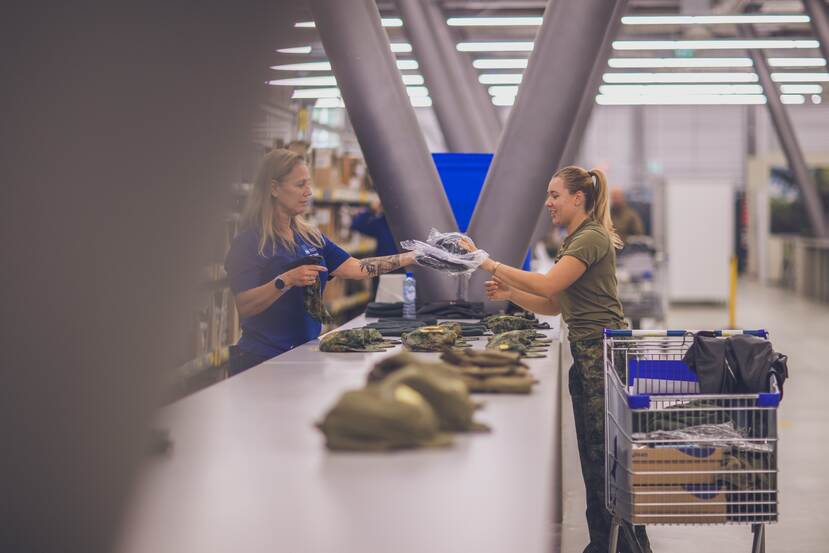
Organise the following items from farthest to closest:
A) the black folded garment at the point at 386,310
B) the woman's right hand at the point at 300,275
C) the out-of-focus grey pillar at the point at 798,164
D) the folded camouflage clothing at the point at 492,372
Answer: the out-of-focus grey pillar at the point at 798,164 < the black folded garment at the point at 386,310 < the woman's right hand at the point at 300,275 < the folded camouflage clothing at the point at 492,372

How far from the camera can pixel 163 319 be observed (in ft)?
7.09

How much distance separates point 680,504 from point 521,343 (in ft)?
3.23

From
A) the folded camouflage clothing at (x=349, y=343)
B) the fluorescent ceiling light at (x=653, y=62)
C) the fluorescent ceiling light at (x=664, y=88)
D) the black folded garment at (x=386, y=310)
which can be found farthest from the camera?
the fluorescent ceiling light at (x=664, y=88)

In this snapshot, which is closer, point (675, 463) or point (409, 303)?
point (675, 463)

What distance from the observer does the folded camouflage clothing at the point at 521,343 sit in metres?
3.60

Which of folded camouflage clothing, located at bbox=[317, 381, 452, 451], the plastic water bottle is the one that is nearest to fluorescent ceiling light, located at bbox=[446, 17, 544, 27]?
the plastic water bottle

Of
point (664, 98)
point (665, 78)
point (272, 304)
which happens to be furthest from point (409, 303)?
point (664, 98)

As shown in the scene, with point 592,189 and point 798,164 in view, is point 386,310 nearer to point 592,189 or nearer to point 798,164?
point 592,189

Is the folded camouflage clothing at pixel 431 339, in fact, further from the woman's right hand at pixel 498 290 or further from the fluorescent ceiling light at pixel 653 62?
the fluorescent ceiling light at pixel 653 62

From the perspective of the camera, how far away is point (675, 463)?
3057 mm

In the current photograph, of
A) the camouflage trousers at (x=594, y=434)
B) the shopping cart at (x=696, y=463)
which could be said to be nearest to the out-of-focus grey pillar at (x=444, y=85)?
the camouflage trousers at (x=594, y=434)

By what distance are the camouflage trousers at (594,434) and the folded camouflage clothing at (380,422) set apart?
1.97 m

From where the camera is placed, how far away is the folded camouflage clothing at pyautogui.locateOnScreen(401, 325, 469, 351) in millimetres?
3787

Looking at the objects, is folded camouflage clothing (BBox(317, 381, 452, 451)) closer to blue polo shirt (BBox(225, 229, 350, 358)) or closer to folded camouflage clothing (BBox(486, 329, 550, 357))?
folded camouflage clothing (BBox(486, 329, 550, 357))
